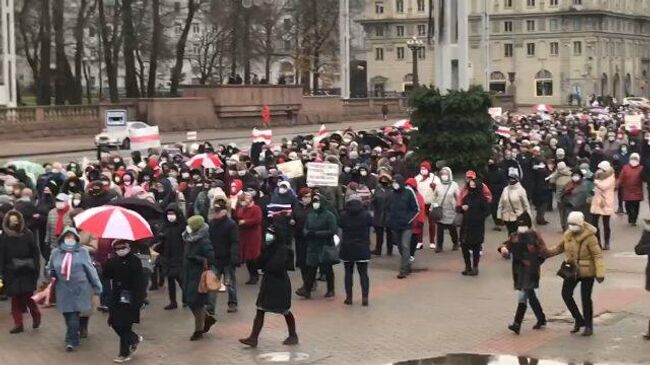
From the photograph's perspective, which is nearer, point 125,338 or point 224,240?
point 125,338

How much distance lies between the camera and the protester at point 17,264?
46.6 ft

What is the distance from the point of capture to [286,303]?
13320 millimetres

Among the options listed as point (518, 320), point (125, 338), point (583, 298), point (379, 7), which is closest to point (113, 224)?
point (125, 338)

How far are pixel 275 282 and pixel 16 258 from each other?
10.9ft

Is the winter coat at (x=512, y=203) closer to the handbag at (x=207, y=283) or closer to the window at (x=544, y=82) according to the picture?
the handbag at (x=207, y=283)

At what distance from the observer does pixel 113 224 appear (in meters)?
12.9

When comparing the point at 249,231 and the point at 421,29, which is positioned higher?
the point at 421,29

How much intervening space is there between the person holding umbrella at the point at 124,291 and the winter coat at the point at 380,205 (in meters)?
7.01

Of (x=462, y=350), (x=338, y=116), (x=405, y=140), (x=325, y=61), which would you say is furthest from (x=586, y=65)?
(x=462, y=350)

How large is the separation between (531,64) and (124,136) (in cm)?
7416

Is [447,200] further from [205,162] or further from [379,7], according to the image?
[379,7]

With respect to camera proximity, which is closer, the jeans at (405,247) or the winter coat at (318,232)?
the winter coat at (318,232)

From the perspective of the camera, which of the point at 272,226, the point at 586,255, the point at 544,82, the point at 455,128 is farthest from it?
the point at 544,82

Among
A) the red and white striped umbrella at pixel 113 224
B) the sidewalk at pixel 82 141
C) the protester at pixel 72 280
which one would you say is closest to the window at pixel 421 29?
the sidewalk at pixel 82 141
